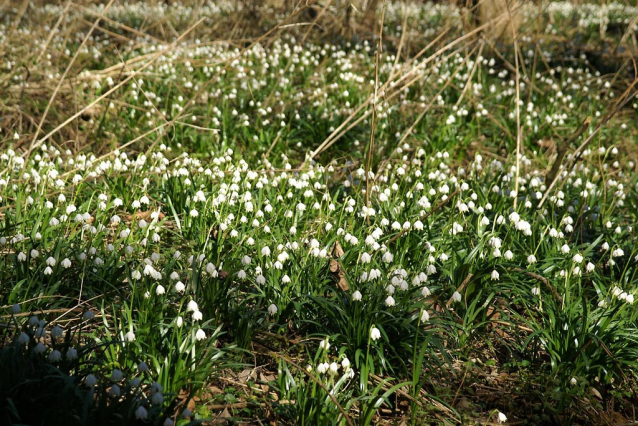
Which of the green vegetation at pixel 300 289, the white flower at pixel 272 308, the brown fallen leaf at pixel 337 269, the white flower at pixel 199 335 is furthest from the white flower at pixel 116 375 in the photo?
the brown fallen leaf at pixel 337 269

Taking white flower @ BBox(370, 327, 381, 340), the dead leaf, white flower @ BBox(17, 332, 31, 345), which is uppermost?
white flower @ BBox(17, 332, 31, 345)

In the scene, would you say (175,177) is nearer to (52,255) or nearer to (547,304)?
(52,255)

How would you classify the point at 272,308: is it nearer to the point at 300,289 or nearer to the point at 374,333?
the point at 300,289

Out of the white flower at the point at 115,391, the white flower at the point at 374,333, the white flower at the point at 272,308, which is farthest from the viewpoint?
the white flower at the point at 272,308

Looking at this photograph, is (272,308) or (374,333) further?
(272,308)

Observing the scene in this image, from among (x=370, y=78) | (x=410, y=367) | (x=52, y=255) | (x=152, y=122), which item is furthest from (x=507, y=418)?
(x=370, y=78)

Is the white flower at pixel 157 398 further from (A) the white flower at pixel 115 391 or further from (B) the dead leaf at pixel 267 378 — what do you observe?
(B) the dead leaf at pixel 267 378

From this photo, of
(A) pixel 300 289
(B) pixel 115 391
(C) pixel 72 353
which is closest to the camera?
(B) pixel 115 391

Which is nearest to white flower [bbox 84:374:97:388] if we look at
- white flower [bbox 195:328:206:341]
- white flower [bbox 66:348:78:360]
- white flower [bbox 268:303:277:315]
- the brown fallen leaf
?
white flower [bbox 66:348:78:360]

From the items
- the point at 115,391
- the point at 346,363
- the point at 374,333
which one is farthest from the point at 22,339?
the point at 374,333

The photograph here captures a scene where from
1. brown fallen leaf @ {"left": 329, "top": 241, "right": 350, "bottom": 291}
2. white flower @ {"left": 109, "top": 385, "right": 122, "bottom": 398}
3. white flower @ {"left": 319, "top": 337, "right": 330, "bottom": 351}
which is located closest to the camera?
white flower @ {"left": 109, "top": 385, "right": 122, "bottom": 398}

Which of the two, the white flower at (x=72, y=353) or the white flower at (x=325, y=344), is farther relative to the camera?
the white flower at (x=325, y=344)

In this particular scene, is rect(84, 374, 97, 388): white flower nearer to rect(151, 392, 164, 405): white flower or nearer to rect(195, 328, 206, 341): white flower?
rect(151, 392, 164, 405): white flower

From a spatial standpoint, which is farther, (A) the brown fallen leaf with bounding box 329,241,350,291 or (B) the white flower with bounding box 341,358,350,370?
(A) the brown fallen leaf with bounding box 329,241,350,291
